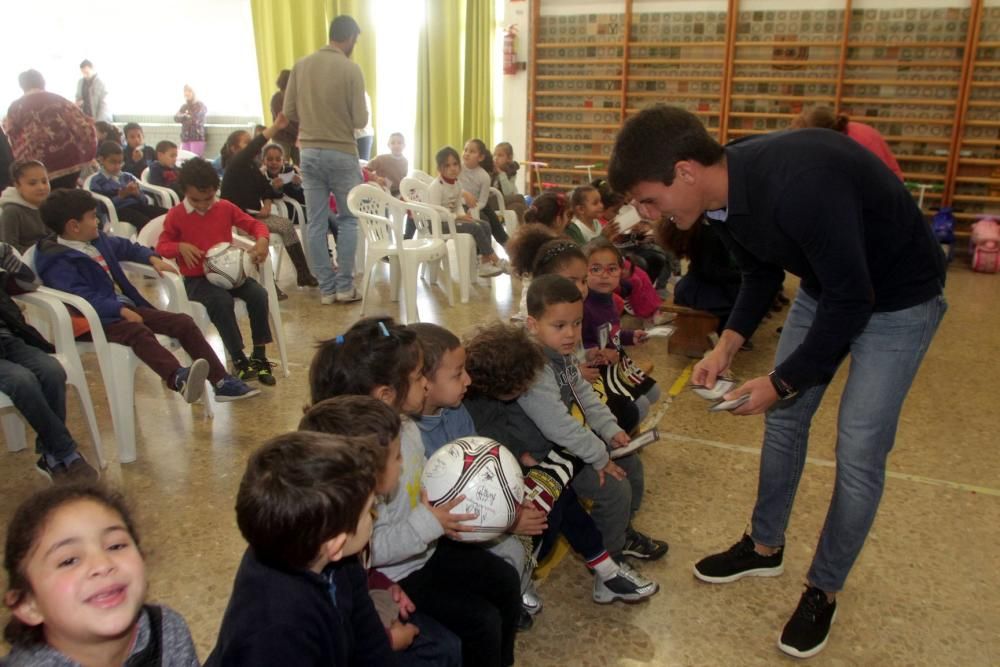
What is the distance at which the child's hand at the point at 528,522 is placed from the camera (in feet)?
5.07

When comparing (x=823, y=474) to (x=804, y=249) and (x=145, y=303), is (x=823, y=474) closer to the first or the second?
(x=804, y=249)

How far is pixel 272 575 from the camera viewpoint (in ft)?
3.40

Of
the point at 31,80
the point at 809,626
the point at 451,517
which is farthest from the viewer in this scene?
the point at 31,80

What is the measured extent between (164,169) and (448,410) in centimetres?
554

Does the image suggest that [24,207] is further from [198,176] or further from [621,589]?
[621,589]

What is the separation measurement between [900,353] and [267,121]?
9.25 meters

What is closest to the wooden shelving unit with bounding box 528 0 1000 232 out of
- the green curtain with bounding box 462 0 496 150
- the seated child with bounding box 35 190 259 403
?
the green curtain with bounding box 462 0 496 150

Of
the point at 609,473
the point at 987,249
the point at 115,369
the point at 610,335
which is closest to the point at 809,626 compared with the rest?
the point at 609,473

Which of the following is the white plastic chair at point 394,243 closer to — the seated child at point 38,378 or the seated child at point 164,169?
the seated child at point 164,169

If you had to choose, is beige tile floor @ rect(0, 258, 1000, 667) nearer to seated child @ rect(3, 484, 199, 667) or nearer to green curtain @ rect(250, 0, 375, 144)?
seated child @ rect(3, 484, 199, 667)

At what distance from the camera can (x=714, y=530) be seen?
2.25 metres

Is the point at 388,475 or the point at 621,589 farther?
the point at 621,589

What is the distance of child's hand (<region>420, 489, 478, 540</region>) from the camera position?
Answer: 141 centimetres

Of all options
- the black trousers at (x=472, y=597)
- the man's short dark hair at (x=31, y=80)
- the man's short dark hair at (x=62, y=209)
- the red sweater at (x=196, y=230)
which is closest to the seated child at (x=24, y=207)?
the man's short dark hair at (x=62, y=209)
